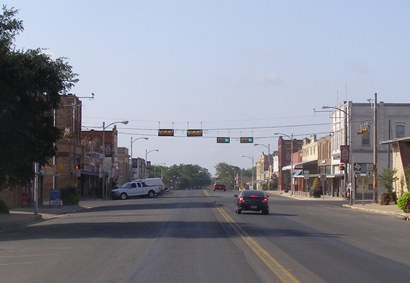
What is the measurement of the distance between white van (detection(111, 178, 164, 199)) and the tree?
44.2 m

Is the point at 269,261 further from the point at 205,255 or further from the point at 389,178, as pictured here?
the point at 389,178

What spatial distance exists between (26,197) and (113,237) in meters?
30.6

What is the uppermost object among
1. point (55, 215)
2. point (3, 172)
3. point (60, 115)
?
point (60, 115)

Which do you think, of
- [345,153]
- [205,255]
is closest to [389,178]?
[345,153]

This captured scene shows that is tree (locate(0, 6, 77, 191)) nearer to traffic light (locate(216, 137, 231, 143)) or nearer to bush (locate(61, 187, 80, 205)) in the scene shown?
bush (locate(61, 187, 80, 205))

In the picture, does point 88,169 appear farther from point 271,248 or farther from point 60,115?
point 271,248

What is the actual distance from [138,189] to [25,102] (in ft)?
163

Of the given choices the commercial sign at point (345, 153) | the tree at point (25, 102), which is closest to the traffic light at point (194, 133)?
the commercial sign at point (345, 153)

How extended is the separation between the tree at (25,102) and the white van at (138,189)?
145ft

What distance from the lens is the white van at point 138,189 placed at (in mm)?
76125

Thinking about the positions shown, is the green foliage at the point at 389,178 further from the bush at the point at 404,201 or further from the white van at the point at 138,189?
the white van at the point at 138,189

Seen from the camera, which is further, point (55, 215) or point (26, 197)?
point (26, 197)

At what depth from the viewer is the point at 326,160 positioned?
92.2m

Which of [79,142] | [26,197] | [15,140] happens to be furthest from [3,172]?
[79,142]
